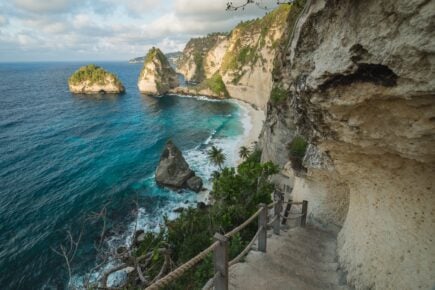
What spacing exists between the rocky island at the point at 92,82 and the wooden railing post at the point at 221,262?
316ft

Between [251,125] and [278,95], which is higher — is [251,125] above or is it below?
below

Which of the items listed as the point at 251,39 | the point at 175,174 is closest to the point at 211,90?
the point at 251,39

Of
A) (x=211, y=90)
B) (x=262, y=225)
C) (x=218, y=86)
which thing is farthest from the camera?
(x=211, y=90)

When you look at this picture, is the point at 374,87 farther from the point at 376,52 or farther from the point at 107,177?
the point at 107,177

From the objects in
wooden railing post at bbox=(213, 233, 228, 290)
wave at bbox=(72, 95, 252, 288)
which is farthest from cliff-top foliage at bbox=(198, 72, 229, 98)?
wooden railing post at bbox=(213, 233, 228, 290)

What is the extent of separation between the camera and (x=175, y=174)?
1249 inches

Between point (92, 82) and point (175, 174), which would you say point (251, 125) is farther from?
point (92, 82)

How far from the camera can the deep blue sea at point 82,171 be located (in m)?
21.5

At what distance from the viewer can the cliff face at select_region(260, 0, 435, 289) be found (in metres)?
3.83

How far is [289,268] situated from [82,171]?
32.9 metres

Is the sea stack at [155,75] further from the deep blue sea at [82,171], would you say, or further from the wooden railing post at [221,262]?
the wooden railing post at [221,262]

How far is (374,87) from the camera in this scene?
438 centimetres

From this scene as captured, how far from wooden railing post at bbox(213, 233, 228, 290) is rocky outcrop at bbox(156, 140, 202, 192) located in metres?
26.2

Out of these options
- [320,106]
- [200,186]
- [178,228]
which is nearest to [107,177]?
[200,186]
